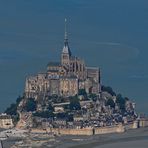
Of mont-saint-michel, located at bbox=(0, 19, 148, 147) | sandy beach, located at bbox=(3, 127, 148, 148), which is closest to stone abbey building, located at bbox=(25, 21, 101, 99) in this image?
mont-saint-michel, located at bbox=(0, 19, 148, 147)

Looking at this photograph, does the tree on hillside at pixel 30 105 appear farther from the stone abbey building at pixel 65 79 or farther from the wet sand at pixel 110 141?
the wet sand at pixel 110 141

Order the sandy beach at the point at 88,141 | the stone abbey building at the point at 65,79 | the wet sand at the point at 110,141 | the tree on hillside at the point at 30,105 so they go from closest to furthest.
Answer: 1. the sandy beach at the point at 88,141
2. the wet sand at the point at 110,141
3. the tree on hillside at the point at 30,105
4. the stone abbey building at the point at 65,79

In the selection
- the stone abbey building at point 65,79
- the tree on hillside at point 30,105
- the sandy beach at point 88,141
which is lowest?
the sandy beach at point 88,141

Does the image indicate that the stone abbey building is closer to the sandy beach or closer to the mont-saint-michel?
the mont-saint-michel

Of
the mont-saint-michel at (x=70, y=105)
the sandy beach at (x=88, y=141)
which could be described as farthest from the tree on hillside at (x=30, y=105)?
the sandy beach at (x=88, y=141)

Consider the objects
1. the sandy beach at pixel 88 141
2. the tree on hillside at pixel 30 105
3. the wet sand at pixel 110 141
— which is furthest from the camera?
the tree on hillside at pixel 30 105

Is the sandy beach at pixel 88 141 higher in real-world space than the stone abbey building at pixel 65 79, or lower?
lower

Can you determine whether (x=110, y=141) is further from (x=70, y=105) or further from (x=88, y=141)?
(x=70, y=105)

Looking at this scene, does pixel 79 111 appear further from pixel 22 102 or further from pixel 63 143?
pixel 63 143
